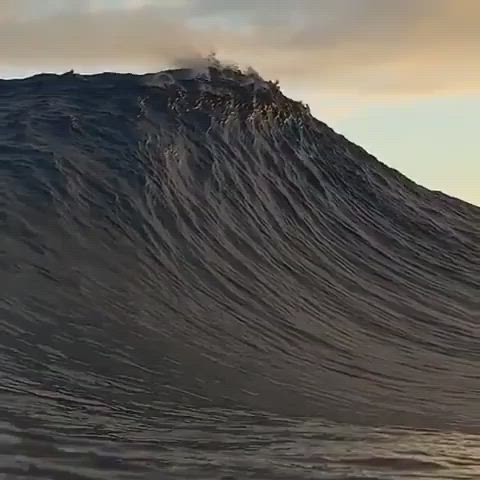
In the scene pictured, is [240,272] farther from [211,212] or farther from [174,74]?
[174,74]

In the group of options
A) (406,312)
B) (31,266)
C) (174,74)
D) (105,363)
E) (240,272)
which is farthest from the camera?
(174,74)

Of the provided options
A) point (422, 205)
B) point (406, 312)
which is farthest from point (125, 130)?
point (422, 205)

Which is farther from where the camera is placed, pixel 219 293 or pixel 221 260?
pixel 221 260

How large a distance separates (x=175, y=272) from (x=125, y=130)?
237cm

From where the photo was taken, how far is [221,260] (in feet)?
24.6

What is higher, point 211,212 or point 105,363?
point 211,212

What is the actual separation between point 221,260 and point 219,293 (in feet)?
2.17

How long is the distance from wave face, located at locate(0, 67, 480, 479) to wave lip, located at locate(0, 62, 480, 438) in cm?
2

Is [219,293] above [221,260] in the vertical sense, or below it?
below

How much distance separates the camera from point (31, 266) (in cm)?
619

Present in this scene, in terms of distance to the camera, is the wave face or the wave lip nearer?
the wave face

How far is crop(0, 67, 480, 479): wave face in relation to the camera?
4125 millimetres

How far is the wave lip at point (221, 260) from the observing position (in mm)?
5207

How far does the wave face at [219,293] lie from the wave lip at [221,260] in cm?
2
